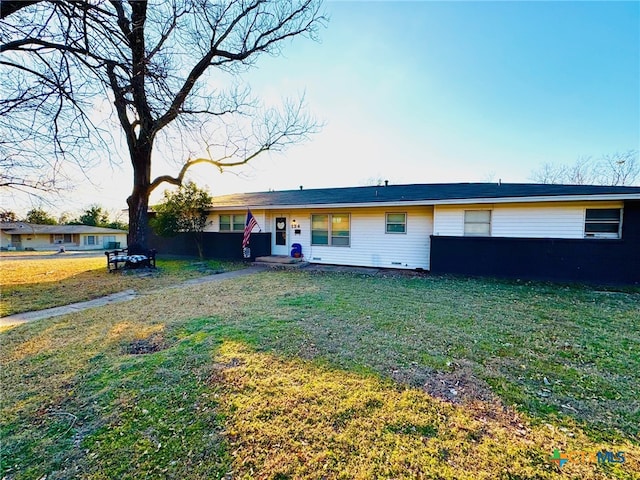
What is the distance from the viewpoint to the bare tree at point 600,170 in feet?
76.9

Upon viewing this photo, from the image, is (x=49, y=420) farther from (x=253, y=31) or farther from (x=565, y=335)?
(x=253, y=31)

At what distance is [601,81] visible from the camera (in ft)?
40.2

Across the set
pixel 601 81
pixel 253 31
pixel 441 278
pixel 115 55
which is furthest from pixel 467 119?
pixel 115 55

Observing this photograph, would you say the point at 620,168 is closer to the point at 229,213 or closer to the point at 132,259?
the point at 229,213

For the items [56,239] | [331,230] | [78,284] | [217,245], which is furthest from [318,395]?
[56,239]

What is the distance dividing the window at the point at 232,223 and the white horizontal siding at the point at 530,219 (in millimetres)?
9062

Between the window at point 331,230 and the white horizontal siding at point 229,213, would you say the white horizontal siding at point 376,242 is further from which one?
the white horizontal siding at point 229,213

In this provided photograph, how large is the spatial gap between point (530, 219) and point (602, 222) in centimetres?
171

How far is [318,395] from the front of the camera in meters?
2.77

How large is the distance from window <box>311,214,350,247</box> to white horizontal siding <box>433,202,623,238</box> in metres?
3.73

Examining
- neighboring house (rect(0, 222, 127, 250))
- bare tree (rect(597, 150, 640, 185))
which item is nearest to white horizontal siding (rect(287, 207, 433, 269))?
bare tree (rect(597, 150, 640, 185))

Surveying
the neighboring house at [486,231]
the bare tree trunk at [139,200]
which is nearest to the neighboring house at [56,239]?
the bare tree trunk at [139,200]

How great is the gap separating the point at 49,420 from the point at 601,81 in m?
19.0

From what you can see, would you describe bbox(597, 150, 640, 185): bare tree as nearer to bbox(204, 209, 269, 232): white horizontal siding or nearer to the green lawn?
the green lawn
